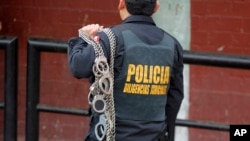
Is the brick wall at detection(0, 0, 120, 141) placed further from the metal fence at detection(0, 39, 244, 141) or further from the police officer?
the police officer

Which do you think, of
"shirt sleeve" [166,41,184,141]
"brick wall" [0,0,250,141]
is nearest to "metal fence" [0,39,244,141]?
"brick wall" [0,0,250,141]

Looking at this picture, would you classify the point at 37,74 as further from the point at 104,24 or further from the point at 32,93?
the point at 104,24

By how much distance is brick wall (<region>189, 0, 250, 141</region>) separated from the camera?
5324 millimetres

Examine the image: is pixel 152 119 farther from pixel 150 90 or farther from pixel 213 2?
pixel 213 2

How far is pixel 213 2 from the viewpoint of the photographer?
538 centimetres

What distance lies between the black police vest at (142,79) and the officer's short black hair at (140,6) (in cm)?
11

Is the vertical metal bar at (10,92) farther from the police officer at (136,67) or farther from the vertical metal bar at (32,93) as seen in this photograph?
the police officer at (136,67)

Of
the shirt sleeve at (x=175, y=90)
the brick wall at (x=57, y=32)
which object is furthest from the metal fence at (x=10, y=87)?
the shirt sleeve at (x=175, y=90)

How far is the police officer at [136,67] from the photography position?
3.19 metres

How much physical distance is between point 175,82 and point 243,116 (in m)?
2.04

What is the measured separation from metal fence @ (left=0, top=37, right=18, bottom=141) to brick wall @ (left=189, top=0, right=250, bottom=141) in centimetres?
160

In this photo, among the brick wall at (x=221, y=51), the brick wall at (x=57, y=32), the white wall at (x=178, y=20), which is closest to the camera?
the brick wall at (x=221, y=51)

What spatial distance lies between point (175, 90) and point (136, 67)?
0.35 metres

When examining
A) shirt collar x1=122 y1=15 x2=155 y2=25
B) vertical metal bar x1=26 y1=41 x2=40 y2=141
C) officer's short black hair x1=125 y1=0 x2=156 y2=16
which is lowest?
vertical metal bar x1=26 y1=41 x2=40 y2=141
